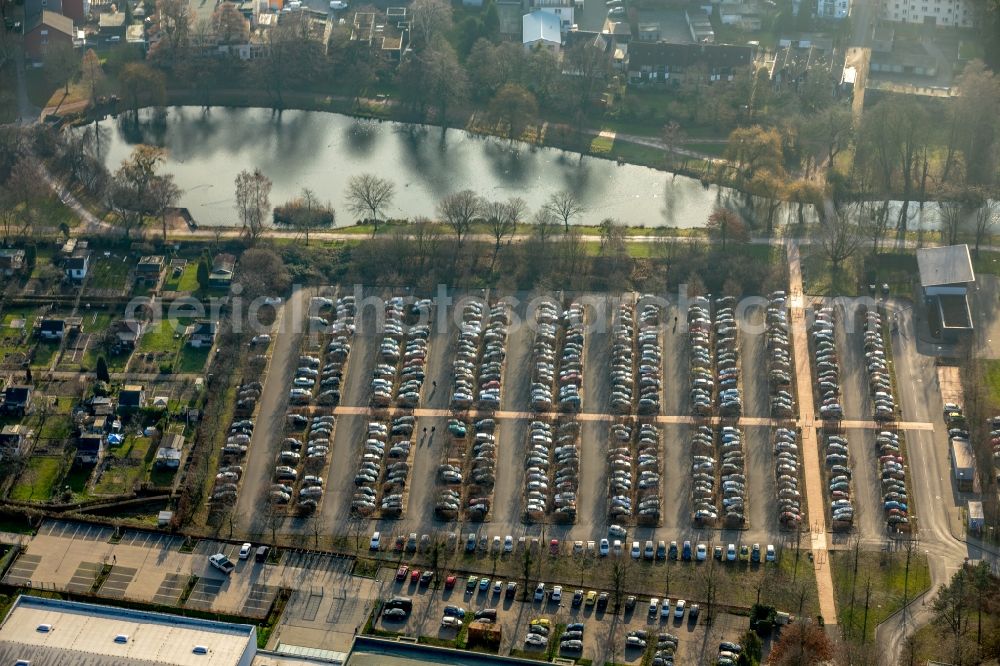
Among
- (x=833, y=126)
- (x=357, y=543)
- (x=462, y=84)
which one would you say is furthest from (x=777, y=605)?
(x=462, y=84)

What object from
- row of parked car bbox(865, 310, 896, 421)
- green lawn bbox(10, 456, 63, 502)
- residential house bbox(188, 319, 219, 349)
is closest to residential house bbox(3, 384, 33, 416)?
green lawn bbox(10, 456, 63, 502)

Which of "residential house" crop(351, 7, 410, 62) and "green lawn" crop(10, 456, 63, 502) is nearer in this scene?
"green lawn" crop(10, 456, 63, 502)

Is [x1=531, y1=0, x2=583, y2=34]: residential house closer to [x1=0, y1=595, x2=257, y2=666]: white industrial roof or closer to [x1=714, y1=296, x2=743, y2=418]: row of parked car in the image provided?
[x1=714, y1=296, x2=743, y2=418]: row of parked car

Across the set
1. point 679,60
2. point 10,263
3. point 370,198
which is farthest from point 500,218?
point 10,263

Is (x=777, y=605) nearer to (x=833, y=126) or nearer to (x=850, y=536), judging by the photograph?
(x=850, y=536)

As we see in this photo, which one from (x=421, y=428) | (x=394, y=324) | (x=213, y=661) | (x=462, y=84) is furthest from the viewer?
(x=462, y=84)

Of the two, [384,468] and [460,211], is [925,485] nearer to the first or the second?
[384,468]
